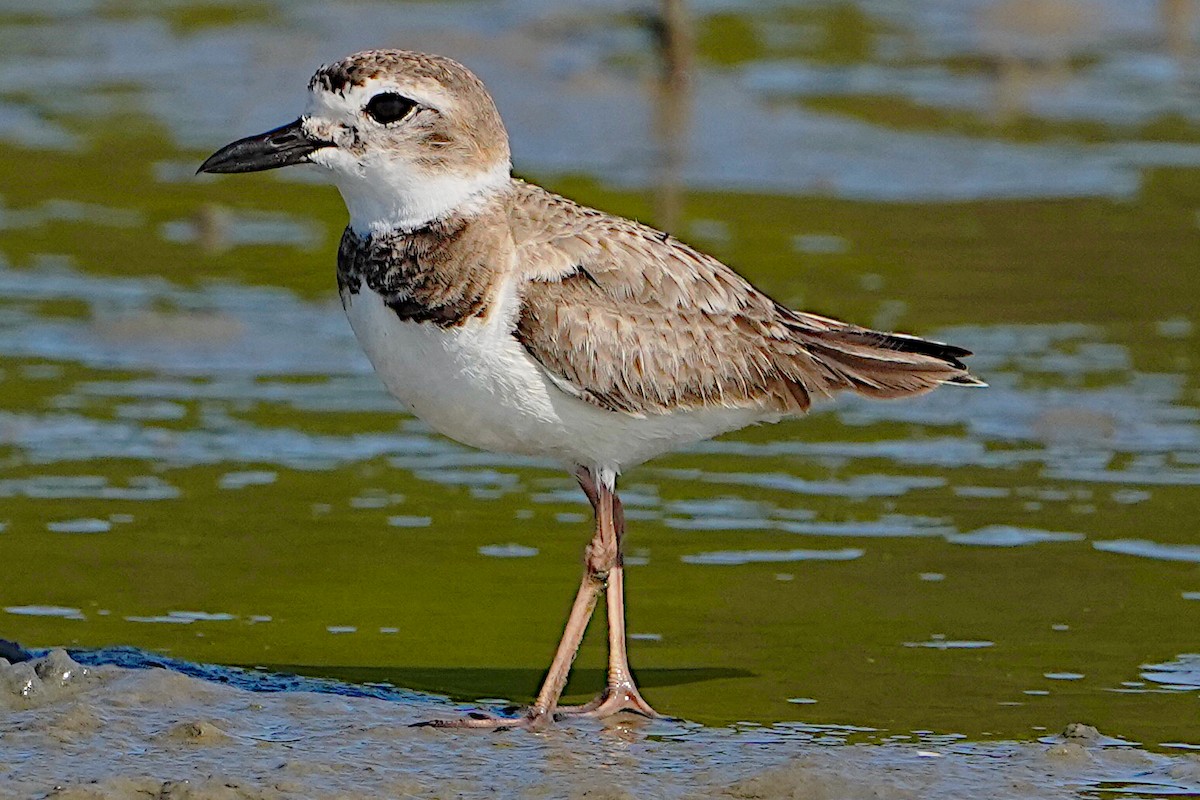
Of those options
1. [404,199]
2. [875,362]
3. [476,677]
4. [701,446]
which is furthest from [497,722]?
[701,446]

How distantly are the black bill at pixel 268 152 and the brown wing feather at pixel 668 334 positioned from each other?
0.75 metres

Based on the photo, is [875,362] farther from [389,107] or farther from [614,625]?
[389,107]

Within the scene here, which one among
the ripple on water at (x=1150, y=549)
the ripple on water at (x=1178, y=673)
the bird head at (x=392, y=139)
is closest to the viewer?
the bird head at (x=392, y=139)

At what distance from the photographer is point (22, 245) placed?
45.4 ft

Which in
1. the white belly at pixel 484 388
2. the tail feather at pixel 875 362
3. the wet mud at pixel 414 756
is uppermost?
the tail feather at pixel 875 362

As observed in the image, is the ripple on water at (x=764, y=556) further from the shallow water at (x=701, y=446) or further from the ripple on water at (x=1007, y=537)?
the ripple on water at (x=1007, y=537)

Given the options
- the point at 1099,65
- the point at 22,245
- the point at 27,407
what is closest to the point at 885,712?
the point at 27,407

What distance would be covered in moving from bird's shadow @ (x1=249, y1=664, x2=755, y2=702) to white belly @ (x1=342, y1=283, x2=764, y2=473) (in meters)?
0.88

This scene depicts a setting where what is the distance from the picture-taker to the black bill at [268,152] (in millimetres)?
7621

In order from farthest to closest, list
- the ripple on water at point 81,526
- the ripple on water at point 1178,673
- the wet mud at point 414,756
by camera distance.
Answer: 1. the ripple on water at point 81,526
2. the ripple on water at point 1178,673
3. the wet mud at point 414,756

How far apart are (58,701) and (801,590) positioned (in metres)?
2.98

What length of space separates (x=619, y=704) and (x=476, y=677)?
686mm

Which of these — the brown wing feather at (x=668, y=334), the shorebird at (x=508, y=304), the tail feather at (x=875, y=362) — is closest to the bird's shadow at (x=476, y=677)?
the shorebird at (x=508, y=304)

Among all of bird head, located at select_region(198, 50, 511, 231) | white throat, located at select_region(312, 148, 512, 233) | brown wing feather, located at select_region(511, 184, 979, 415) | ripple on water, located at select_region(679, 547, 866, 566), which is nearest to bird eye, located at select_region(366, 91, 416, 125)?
bird head, located at select_region(198, 50, 511, 231)
